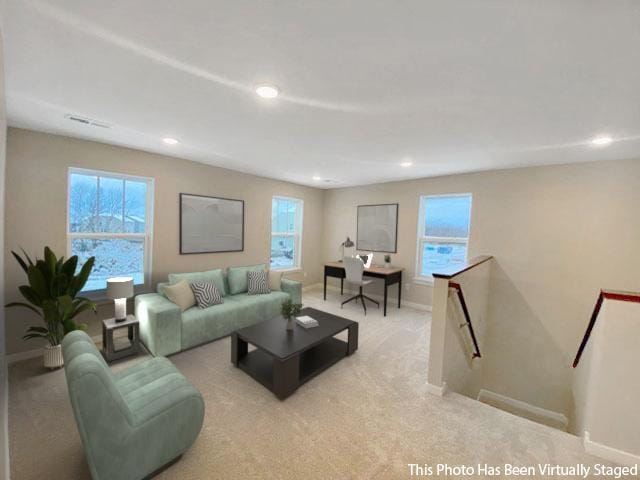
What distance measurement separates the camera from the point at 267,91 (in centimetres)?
175

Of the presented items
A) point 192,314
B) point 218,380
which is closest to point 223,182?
point 192,314

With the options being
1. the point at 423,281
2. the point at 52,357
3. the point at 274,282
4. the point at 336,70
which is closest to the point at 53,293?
the point at 52,357

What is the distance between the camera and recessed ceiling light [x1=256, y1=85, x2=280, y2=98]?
1.71 m

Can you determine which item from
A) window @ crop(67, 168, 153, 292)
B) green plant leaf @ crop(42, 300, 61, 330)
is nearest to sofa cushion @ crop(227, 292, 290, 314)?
window @ crop(67, 168, 153, 292)

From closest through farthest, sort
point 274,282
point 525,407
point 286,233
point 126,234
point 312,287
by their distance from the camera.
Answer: point 126,234 < point 525,407 < point 274,282 < point 286,233 < point 312,287

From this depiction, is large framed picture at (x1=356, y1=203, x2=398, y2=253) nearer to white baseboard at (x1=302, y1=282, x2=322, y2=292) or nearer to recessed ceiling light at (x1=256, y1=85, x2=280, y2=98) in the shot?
white baseboard at (x1=302, y1=282, x2=322, y2=292)

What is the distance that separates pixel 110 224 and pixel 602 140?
217 inches

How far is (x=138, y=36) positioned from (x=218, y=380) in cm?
265

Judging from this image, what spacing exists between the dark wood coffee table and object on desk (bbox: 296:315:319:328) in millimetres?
42

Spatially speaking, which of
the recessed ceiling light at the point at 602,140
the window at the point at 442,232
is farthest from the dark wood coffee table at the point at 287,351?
the recessed ceiling light at the point at 602,140

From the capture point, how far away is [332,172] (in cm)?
425

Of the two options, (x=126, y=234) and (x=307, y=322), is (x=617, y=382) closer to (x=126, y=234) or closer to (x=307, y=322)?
(x=307, y=322)

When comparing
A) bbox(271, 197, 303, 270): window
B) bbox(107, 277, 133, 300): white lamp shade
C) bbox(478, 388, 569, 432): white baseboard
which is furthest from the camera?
bbox(271, 197, 303, 270): window

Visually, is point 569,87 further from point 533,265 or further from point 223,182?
point 223,182
